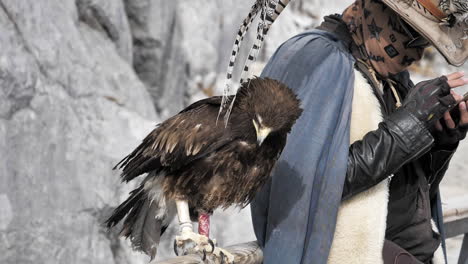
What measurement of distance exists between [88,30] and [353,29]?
421cm

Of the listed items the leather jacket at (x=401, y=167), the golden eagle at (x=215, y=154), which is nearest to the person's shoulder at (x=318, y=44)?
the leather jacket at (x=401, y=167)

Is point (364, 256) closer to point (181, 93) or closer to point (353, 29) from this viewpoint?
point (353, 29)

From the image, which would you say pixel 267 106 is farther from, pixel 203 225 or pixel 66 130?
pixel 66 130

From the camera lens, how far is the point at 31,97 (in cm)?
464

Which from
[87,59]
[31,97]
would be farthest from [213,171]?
[87,59]

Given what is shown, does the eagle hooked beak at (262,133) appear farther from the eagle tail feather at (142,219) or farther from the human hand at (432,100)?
the human hand at (432,100)

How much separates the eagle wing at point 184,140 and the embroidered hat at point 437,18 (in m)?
0.67

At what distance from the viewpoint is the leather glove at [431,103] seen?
216 centimetres

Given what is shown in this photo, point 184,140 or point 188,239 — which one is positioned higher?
point 184,140

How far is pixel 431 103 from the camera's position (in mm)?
2168

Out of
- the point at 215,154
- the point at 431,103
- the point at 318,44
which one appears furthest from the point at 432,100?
the point at 215,154

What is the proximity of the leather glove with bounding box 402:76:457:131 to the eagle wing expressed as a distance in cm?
61

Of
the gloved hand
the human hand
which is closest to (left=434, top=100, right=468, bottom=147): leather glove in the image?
the gloved hand

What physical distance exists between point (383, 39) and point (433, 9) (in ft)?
0.62
